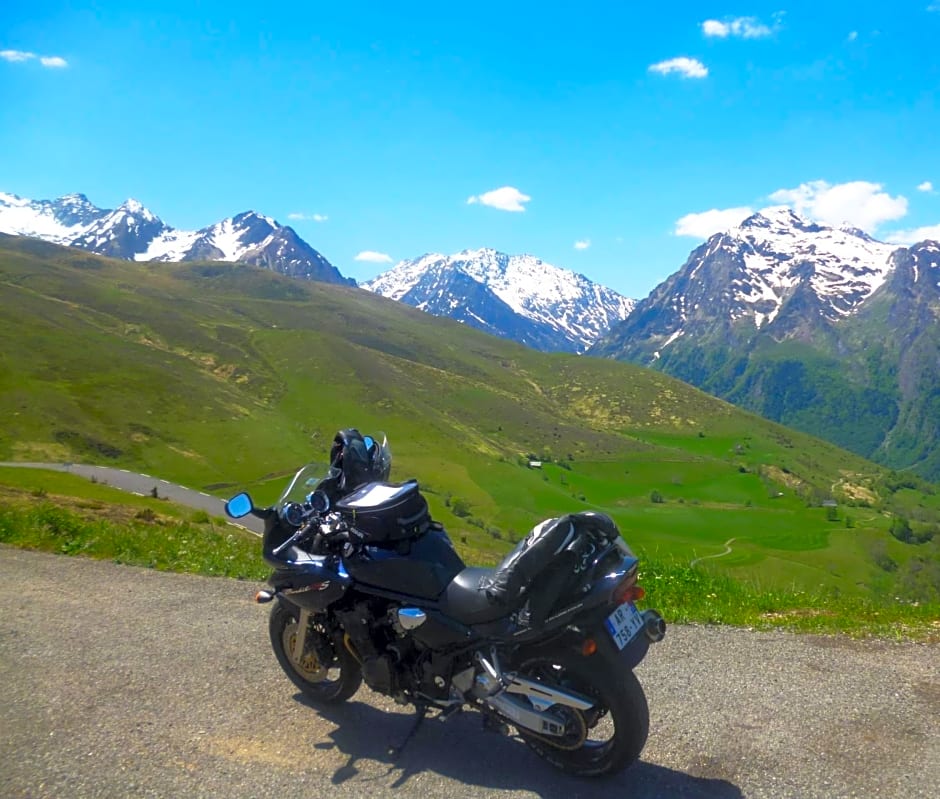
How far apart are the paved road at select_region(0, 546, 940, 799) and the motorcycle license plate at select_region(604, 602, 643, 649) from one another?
114 centimetres

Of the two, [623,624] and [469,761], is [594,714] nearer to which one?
[623,624]

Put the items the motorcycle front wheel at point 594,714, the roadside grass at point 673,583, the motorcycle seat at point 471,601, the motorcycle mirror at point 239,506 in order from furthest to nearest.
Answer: the roadside grass at point 673,583, the motorcycle mirror at point 239,506, the motorcycle seat at point 471,601, the motorcycle front wheel at point 594,714

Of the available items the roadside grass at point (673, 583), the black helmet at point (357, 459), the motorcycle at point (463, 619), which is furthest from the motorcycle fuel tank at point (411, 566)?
the roadside grass at point (673, 583)

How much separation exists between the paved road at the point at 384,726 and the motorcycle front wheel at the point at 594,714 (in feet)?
0.67

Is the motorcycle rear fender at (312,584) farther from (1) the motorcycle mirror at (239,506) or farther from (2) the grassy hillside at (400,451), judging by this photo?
(2) the grassy hillside at (400,451)

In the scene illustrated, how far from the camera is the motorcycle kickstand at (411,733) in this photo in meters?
6.16

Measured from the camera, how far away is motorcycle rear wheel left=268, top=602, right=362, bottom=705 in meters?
6.94

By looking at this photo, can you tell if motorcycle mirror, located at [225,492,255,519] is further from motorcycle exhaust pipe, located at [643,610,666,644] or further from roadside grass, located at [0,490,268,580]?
roadside grass, located at [0,490,268,580]

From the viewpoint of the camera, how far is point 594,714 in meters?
5.46

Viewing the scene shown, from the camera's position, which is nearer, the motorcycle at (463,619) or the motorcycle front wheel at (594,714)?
the motorcycle front wheel at (594,714)

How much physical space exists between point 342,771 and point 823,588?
8.64 meters

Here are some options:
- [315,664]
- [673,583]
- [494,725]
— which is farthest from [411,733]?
[673,583]

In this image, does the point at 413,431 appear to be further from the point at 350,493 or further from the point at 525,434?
the point at 350,493

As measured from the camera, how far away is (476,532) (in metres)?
88.6
